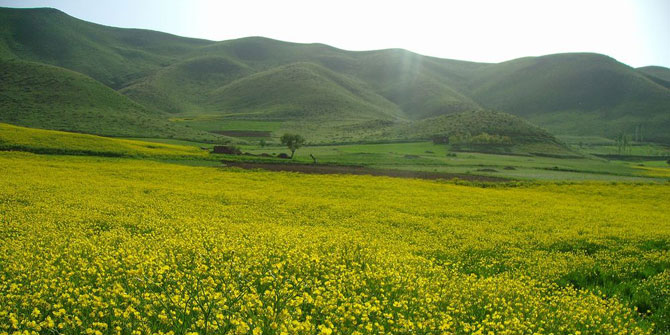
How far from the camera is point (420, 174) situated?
4888 cm

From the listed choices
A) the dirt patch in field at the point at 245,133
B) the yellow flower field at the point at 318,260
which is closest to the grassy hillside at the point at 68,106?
the dirt patch in field at the point at 245,133

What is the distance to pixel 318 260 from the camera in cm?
1020

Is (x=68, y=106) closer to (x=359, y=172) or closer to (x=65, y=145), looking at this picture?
(x=65, y=145)

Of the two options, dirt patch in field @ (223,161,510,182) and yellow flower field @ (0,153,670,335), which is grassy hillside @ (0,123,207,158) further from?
yellow flower field @ (0,153,670,335)

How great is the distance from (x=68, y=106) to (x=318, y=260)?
127207mm

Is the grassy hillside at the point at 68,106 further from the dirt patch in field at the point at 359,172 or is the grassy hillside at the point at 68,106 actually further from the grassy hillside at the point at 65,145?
the dirt patch in field at the point at 359,172

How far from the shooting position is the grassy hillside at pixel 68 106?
93812 mm

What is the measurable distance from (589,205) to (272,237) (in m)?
26.3

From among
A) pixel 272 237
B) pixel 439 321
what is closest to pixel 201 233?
pixel 272 237

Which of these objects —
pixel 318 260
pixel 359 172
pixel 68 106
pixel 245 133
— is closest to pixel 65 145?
pixel 359 172

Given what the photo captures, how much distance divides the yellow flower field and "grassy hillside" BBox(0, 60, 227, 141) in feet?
232

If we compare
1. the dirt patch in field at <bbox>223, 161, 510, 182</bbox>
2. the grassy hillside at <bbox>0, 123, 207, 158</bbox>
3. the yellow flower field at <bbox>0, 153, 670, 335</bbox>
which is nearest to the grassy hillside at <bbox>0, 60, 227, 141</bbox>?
the grassy hillside at <bbox>0, 123, 207, 158</bbox>

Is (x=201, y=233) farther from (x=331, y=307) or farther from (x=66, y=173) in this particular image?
(x=66, y=173)

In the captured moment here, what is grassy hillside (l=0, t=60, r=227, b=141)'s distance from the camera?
93812mm
